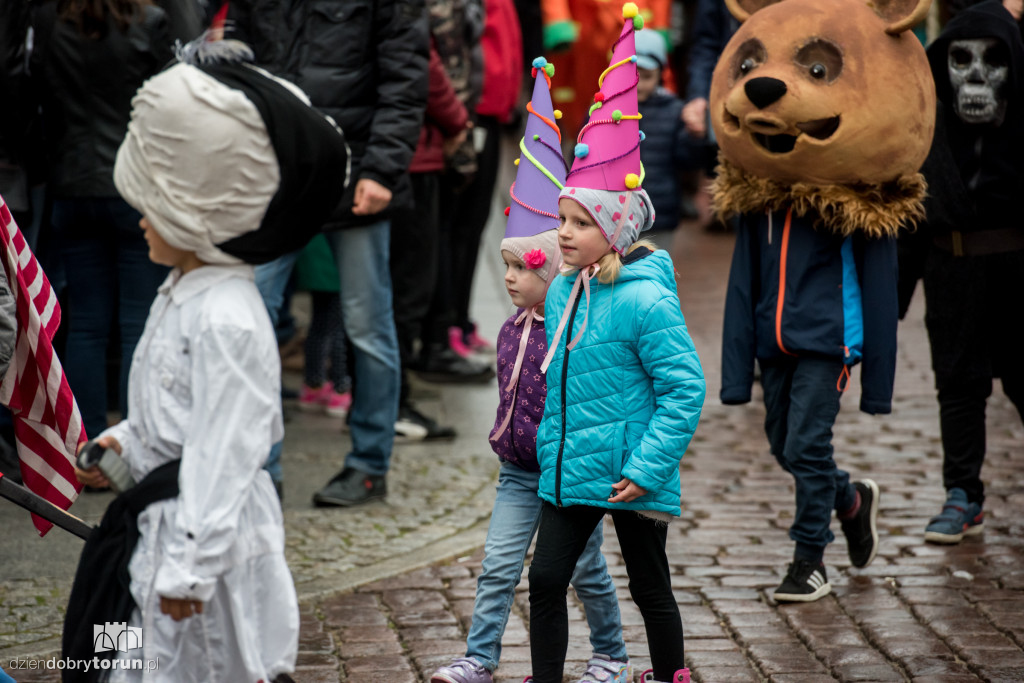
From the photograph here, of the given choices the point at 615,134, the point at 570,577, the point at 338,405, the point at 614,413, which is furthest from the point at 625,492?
the point at 338,405

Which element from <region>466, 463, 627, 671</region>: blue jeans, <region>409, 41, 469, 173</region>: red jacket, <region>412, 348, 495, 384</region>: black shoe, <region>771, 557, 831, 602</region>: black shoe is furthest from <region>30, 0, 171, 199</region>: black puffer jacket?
<region>771, 557, 831, 602</region>: black shoe

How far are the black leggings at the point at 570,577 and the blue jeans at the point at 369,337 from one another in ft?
6.72

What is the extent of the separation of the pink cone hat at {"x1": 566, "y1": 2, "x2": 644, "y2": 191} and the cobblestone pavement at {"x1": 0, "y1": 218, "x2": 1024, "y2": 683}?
1494 mm

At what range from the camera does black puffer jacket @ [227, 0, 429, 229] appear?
5402 mm

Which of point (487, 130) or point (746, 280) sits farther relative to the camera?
point (487, 130)

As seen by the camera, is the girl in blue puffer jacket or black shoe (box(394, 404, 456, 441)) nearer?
the girl in blue puffer jacket

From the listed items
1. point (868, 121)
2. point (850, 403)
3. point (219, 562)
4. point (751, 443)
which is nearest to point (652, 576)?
point (219, 562)

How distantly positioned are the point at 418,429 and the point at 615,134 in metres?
3.35

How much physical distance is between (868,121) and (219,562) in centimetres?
278

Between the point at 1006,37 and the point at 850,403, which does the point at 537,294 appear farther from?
the point at 850,403

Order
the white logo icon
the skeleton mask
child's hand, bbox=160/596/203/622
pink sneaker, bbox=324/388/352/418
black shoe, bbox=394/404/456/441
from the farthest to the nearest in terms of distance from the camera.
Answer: pink sneaker, bbox=324/388/352/418, black shoe, bbox=394/404/456/441, the skeleton mask, the white logo icon, child's hand, bbox=160/596/203/622

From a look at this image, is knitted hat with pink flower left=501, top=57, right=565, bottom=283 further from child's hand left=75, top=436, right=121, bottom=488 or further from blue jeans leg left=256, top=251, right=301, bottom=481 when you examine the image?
blue jeans leg left=256, top=251, right=301, bottom=481

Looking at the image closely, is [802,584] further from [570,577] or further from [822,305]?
[570,577]

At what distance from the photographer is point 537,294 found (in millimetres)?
3891
